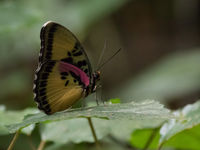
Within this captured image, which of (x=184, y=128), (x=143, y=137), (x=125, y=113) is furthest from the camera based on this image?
(x=143, y=137)

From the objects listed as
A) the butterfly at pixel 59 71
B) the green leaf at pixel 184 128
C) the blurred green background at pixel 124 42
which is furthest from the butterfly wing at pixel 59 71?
the blurred green background at pixel 124 42

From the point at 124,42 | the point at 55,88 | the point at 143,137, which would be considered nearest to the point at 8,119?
the point at 55,88

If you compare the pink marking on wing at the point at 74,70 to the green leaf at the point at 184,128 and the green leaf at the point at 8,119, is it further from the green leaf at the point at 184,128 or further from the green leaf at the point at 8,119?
the green leaf at the point at 184,128

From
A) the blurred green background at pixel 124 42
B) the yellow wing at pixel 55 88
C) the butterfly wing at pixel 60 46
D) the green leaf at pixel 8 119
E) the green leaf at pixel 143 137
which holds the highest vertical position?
the blurred green background at pixel 124 42

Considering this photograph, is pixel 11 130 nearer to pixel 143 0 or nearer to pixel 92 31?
pixel 92 31

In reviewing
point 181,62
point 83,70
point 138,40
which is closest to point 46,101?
point 83,70

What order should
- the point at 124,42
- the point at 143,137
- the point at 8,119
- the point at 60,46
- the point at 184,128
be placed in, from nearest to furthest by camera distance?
the point at 184,128, the point at 60,46, the point at 8,119, the point at 143,137, the point at 124,42

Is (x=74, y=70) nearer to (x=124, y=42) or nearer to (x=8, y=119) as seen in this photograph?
(x=8, y=119)
